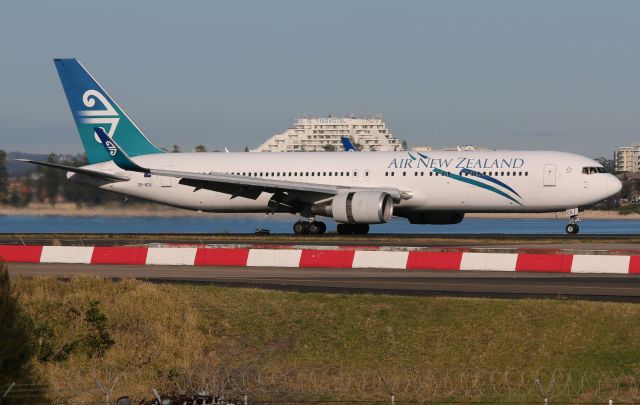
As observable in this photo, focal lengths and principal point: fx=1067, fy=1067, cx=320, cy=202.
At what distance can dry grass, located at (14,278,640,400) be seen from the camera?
1900 centimetres

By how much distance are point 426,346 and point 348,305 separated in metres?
2.99

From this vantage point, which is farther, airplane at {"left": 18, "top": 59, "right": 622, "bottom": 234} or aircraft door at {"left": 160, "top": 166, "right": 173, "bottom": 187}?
aircraft door at {"left": 160, "top": 166, "right": 173, "bottom": 187}

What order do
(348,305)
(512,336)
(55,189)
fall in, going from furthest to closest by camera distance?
(55,189) < (348,305) < (512,336)

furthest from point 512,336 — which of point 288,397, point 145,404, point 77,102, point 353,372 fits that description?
point 77,102

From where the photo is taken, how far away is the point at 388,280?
28.4 metres

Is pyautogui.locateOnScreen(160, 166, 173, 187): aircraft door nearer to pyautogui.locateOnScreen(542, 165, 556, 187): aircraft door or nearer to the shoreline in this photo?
the shoreline

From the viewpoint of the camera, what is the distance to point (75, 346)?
67.4 feet

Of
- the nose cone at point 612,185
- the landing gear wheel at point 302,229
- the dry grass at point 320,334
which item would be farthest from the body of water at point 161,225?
the dry grass at point 320,334

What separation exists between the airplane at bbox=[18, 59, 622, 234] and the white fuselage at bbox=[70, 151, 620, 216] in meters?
0.05

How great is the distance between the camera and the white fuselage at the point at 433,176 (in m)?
47.9

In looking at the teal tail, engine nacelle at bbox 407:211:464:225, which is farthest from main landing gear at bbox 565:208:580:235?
the teal tail

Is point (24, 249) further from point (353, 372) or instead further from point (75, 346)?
point (353, 372)

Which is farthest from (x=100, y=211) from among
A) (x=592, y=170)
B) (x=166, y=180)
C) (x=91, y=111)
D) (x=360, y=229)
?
(x=592, y=170)

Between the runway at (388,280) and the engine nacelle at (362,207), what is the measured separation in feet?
47.7
